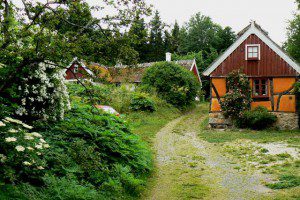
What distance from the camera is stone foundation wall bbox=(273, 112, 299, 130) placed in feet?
62.2

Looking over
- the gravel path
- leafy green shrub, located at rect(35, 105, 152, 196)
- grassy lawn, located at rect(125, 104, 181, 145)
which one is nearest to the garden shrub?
leafy green shrub, located at rect(35, 105, 152, 196)

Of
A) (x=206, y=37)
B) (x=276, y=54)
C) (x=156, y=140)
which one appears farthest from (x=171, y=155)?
(x=206, y=37)

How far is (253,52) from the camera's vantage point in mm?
19766

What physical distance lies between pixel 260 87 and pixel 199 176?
42.4ft

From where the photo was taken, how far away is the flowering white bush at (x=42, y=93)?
276 inches

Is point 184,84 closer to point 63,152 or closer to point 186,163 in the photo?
point 186,163

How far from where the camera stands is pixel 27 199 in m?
4.57

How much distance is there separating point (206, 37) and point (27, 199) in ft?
211

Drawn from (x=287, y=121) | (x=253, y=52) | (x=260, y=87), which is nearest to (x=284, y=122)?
(x=287, y=121)

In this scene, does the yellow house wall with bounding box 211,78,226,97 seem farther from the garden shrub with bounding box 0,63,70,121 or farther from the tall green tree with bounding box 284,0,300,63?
the garden shrub with bounding box 0,63,70,121

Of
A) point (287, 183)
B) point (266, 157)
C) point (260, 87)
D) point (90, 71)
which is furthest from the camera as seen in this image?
point (260, 87)

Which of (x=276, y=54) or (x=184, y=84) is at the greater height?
(x=276, y=54)

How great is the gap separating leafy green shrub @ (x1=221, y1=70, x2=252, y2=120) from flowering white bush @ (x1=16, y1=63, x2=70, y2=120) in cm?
1352

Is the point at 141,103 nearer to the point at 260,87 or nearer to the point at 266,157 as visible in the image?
the point at 260,87
